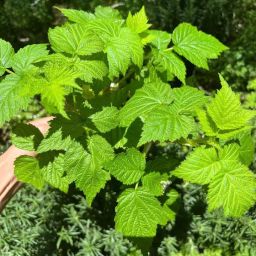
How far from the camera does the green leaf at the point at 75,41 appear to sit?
56.4 inches

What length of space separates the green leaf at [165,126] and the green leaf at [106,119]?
0.15 metres

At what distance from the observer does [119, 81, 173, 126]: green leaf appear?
149 centimetres

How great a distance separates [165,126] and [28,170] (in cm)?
61

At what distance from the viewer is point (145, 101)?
152 centimetres

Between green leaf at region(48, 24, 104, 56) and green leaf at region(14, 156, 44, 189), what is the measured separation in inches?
19.1

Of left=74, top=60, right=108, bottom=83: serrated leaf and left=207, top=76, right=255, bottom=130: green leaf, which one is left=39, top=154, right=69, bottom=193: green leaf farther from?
left=207, top=76, right=255, bottom=130: green leaf

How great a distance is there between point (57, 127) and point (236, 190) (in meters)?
0.65

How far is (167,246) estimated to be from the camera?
2348 mm

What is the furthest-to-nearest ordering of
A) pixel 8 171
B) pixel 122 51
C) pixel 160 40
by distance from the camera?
1. pixel 8 171
2. pixel 160 40
3. pixel 122 51

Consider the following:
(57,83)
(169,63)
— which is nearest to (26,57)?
(57,83)

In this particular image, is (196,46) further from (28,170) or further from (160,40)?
(28,170)

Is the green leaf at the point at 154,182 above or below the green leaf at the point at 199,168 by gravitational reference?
below

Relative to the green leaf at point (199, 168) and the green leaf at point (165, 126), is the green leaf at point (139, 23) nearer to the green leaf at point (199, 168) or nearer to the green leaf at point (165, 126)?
the green leaf at point (165, 126)

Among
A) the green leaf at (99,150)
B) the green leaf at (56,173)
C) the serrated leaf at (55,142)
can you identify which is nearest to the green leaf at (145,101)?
the green leaf at (99,150)
